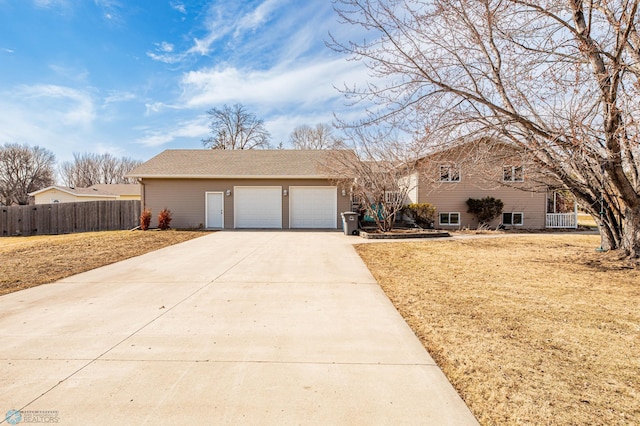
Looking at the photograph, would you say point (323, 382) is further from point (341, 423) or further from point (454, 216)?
point (454, 216)

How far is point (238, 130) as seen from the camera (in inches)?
1288

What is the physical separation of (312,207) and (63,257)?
383 inches

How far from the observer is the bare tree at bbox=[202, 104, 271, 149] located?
32062 millimetres

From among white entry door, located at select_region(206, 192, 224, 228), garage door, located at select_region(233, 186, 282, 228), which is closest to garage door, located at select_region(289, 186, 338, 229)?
garage door, located at select_region(233, 186, 282, 228)

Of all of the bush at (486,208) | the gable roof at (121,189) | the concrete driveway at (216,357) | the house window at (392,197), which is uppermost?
the gable roof at (121,189)

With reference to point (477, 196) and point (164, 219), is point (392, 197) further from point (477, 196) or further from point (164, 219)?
point (164, 219)

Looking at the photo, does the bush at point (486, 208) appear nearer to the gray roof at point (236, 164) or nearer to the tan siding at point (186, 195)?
the tan siding at point (186, 195)

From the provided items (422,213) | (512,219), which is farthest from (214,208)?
(512,219)

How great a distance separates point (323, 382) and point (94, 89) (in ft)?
55.9

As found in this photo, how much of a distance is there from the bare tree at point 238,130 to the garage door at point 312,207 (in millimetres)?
18804

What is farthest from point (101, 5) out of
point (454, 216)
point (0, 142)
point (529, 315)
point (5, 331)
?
point (0, 142)

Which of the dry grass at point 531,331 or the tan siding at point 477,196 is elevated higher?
the tan siding at point 477,196

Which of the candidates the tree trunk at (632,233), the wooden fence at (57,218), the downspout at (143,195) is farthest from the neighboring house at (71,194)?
the tree trunk at (632,233)

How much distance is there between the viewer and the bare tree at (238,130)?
32.1 meters
